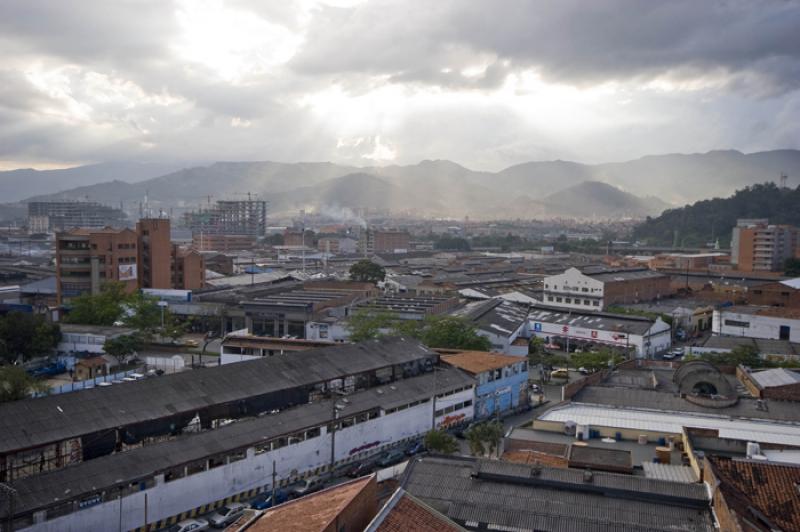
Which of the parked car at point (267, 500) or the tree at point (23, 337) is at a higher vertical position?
the tree at point (23, 337)

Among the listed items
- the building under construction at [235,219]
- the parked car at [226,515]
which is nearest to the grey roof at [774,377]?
the parked car at [226,515]

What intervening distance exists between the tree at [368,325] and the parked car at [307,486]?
11109mm

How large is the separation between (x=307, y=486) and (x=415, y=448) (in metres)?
3.57

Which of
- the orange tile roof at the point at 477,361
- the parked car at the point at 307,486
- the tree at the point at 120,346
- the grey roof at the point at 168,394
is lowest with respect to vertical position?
the parked car at the point at 307,486

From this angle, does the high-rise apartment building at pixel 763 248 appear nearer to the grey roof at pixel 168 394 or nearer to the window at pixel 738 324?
the window at pixel 738 324

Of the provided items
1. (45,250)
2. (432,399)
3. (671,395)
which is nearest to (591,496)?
(432,399)

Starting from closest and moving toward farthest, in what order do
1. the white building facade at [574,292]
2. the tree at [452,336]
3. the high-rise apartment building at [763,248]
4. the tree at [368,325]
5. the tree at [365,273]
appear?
the tree at [452,336]
the tree at [368,325]
the white building facade at [574,292]
the tree at [365,273]
the high-rise apartment building at [763,248]

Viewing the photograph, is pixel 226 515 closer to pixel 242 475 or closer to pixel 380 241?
pixel 242 475

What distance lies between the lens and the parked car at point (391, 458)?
15344mm

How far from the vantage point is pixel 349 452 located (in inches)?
592

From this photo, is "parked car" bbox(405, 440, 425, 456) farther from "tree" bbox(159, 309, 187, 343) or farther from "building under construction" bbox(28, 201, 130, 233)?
"building under construction" bbox(28, 201, 130, 233)

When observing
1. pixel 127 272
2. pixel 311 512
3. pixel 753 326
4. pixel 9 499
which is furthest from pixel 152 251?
pixel 311 512

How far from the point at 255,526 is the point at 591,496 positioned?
4971 millimetres

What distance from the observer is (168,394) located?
43.9 feet
